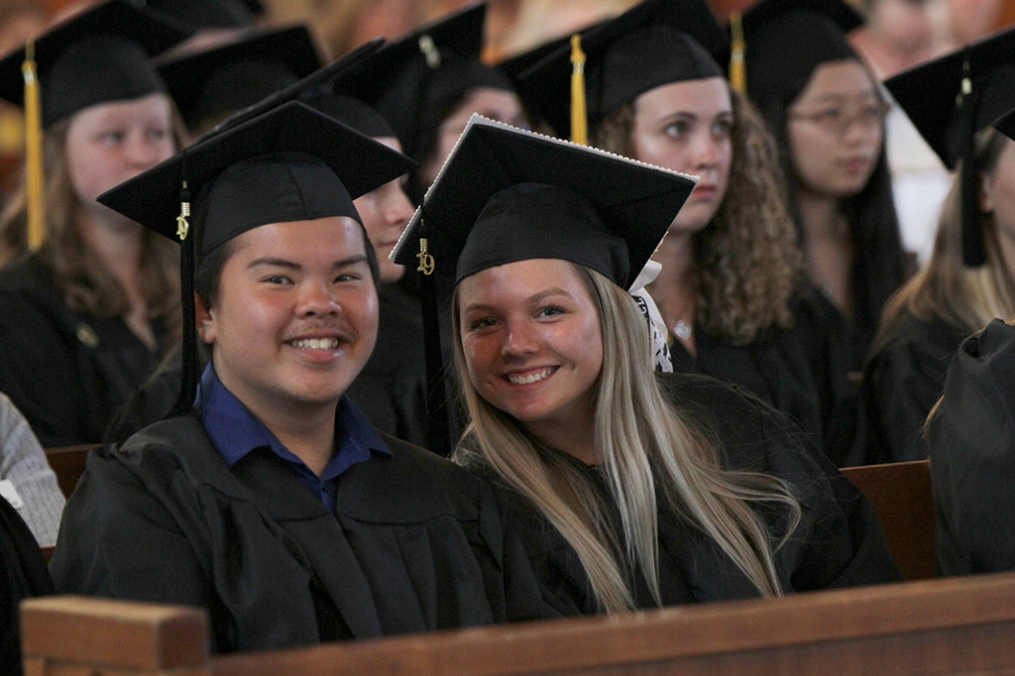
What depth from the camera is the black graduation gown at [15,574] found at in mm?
1995

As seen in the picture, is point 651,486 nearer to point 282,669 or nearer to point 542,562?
point 542,562

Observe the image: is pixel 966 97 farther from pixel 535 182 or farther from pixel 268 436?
pixel 268 436

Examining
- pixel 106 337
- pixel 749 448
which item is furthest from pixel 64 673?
pixel 106 337

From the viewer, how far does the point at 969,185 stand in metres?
3.50

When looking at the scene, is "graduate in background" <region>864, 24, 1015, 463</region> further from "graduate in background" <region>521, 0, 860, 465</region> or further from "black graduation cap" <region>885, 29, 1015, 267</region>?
"graduate in background" <region>521, 0, 860, 465</region>

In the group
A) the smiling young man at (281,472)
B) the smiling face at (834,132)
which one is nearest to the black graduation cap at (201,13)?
the smiling face at (834,132)

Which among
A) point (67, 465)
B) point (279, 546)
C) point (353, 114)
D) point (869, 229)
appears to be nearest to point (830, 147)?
point (869, 229)

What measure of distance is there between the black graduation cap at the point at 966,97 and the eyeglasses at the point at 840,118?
0.87 m

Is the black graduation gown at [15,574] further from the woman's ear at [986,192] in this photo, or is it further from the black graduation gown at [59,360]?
the woman's ear at [986,192]

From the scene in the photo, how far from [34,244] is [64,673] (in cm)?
310

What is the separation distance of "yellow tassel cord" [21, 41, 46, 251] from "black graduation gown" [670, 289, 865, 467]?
7.02 ft

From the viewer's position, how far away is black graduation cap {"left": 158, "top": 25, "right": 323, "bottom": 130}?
454 centimetres

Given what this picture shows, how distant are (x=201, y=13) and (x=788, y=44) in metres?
2.52

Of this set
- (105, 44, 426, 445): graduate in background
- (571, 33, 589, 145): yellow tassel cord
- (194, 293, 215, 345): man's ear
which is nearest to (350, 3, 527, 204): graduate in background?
(105, 44, 426, 445): graduate in background
